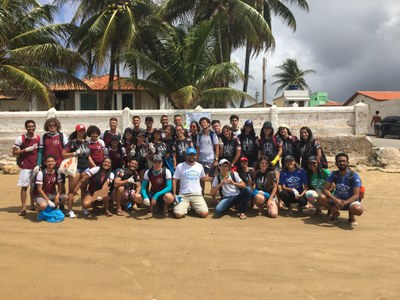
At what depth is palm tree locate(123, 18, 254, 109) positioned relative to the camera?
1209 centimetres

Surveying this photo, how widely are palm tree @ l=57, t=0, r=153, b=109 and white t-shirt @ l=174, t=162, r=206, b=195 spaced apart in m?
8.52

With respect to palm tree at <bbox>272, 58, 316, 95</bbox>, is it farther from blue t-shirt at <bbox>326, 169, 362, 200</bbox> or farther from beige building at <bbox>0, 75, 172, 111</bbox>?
blue t-shirt at <bbox>326, 169, 362, 200</bbox>

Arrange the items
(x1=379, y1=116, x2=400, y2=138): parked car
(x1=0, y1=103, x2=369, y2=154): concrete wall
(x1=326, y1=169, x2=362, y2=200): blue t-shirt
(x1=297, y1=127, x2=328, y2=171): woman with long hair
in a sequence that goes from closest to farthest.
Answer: (x1=326, y1=169, x2=362, y2=200): blue t-shirt < (x1=297, y1=127, x2=328, y2=171): woman with long hair < (x1=0, y1=103, x2=369, y2=154): concrete wall < (x1=379, y1=116, x2=400, y2=138): parked car

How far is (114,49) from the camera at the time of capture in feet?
52.7

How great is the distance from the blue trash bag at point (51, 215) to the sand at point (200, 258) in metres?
0.14

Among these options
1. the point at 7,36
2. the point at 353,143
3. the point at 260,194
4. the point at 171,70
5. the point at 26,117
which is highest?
the point at 7,36

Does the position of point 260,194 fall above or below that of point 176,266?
above

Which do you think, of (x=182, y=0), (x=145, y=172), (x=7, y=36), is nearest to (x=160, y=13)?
(x=182, y=0)

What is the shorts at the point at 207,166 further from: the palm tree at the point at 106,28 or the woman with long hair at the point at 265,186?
the palm tree at the point at 106,28

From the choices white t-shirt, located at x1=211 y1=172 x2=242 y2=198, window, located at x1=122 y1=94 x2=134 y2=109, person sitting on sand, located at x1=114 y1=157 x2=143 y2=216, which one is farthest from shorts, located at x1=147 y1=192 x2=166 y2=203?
window, located at x1=122 y1=94 x2=134 y2=109

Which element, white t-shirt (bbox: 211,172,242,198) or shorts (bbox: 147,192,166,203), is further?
white t-shirt (bbox: 211,172,242,198)

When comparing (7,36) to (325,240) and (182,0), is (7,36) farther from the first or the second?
(325,240)

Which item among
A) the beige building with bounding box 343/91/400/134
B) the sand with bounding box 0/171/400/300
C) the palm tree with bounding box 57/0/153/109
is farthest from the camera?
the beige building with bounding box 343/91/400/134

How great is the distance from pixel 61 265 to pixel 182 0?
588 inches
